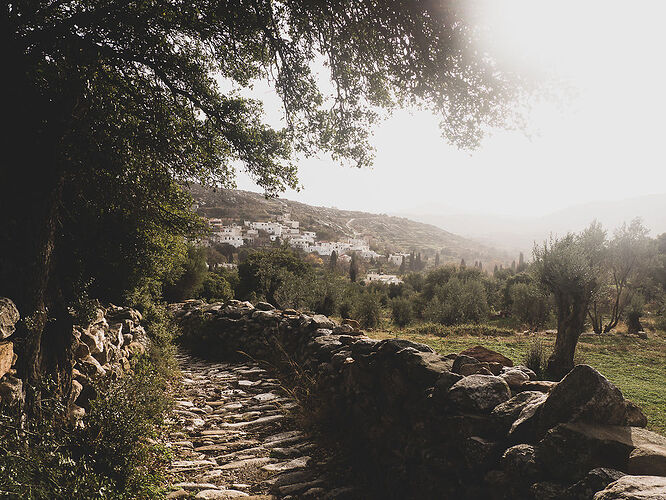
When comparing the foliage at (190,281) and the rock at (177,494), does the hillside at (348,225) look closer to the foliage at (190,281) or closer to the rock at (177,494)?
the foliage at (190,281)

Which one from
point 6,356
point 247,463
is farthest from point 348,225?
point 6,356

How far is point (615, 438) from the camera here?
6.67ft

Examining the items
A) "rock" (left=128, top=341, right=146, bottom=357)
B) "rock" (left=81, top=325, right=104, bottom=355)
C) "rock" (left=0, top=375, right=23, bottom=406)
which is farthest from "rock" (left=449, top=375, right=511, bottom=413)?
"rock" (left=128, top=341, right=146, bottom=357)

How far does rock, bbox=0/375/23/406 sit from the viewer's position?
3067 millimetres

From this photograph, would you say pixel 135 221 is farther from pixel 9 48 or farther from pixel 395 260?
pixel 395 260

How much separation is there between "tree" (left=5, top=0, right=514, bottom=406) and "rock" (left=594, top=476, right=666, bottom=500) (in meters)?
4.75

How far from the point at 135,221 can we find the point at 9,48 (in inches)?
120

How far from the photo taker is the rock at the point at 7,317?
3119 millimetres

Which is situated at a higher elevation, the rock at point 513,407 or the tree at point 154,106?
the tree at point 154,106

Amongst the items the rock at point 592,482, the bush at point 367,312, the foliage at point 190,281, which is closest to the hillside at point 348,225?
the foliage at point 190,281

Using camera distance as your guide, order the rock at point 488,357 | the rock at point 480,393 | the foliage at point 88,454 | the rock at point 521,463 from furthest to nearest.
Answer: the rock at point 488,357 < the rock at point 480,393 < the foliage at point 88,454 < the rock at point 521,463

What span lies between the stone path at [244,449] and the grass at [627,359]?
5.18m

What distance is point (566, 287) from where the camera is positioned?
10.5 m

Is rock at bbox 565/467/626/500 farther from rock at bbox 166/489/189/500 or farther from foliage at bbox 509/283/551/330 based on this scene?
foliage at bbox 509/283/551/330
